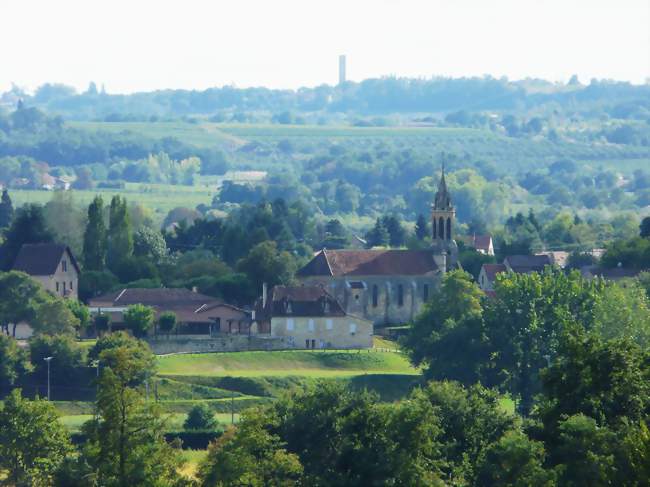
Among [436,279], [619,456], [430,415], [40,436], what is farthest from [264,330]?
[619,456]

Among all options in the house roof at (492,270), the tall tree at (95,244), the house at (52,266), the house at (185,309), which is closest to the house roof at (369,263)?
the house roof at (492,270)

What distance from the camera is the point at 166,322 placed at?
105 metres

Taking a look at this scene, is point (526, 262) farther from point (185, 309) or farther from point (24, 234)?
point (185, 309)

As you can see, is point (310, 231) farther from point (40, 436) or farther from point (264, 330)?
point (40, 436)

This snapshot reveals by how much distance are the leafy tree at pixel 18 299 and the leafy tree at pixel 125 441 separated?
143 feet

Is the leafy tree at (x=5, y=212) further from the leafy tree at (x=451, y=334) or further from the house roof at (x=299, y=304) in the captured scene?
the leafy tree at (x=451, y=334)

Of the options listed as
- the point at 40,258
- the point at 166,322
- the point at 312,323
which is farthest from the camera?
the point at 40,258

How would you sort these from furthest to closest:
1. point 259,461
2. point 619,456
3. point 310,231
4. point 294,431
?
point 310,231 → point 294,431 → point 259,461 → point 619,456

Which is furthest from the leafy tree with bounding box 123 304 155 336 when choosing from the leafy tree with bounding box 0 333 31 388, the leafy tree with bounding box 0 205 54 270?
the leafy tree with bounding box 0 205 54 270

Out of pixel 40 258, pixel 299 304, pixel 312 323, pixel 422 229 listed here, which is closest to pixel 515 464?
pixel 312 323

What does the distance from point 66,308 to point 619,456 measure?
51341 mm

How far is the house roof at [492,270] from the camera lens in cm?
12579

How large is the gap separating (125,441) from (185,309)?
49594 mm

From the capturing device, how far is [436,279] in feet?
393
